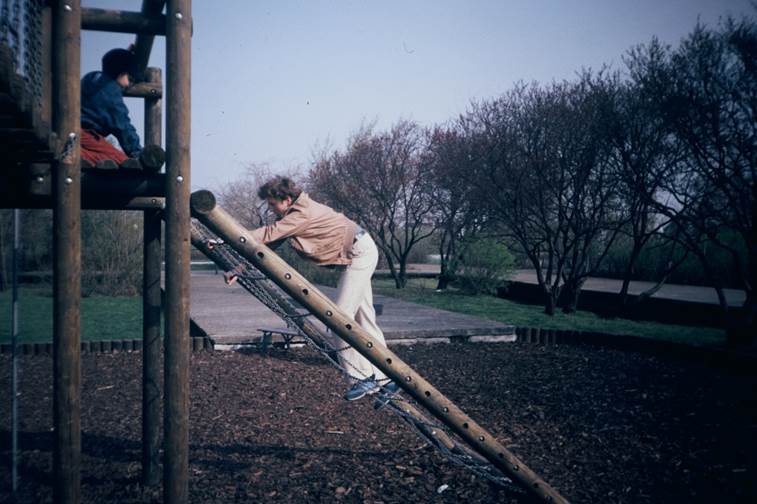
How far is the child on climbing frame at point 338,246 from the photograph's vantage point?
435 cm

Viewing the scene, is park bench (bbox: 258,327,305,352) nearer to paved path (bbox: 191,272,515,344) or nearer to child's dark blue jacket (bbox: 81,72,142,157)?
paved path (bbox: 191,272,515,344)

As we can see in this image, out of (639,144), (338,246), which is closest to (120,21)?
(338,246)

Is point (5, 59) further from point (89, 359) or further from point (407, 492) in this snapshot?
point (89, 359)

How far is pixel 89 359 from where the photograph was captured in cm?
754

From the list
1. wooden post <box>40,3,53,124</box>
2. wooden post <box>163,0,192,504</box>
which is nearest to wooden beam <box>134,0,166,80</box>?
wooden post <box>163,0,192,504</box>

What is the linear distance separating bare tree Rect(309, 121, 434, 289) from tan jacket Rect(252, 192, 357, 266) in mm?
17288

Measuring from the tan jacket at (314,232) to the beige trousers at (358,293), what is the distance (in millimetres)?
86

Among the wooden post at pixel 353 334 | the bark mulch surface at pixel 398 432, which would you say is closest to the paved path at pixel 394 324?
the bark mulch surface at pixel 398 432

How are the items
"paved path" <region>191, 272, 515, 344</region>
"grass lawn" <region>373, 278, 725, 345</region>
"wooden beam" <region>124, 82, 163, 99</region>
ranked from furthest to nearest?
"grass lawn" <region>373, 278, 725, 345</region>
"paved path" <region>191, 272, 515, 344</region>
"wooden beam" <region>124, 82, 163, 99</region>

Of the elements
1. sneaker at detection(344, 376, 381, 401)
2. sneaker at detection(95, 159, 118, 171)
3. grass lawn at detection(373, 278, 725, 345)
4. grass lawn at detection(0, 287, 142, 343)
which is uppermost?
sneaker at detection(95, 159, 118, 171)

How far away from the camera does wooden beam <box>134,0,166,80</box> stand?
10.3 ft

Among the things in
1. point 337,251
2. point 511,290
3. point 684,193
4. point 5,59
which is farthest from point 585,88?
point 5,59

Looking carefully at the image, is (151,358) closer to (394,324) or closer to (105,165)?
(105,165)

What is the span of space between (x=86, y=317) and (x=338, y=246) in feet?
28.8
